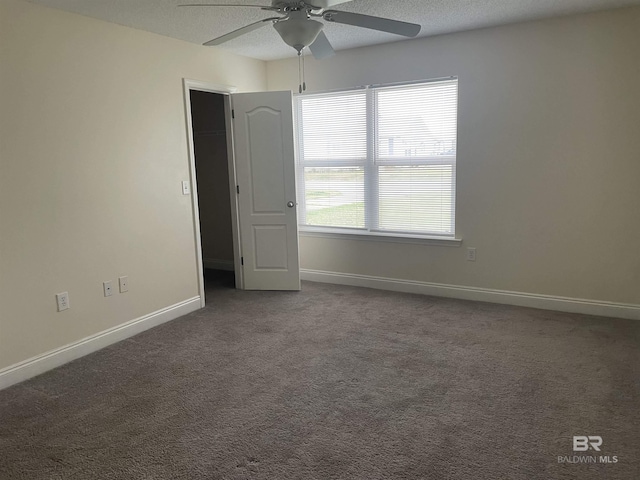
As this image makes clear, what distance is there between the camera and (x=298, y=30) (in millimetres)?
2506

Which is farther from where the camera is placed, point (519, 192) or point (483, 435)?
point (519, 192)

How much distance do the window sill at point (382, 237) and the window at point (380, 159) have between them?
63mm

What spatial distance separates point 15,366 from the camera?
3.05 metres

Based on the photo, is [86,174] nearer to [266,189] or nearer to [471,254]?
[266,189]

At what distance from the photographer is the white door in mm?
4695

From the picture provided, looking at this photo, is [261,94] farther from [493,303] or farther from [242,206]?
[493,303]

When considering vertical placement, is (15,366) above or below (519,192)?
below

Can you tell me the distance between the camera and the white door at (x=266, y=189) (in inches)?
185

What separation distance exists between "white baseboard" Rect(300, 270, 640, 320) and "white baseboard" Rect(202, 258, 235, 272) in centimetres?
111

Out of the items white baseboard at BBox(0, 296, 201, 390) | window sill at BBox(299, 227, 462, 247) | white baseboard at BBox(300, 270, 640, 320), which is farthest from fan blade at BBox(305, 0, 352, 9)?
white baseboard at BBox(300, 270, 640, 320)

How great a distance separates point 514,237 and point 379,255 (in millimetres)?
1356

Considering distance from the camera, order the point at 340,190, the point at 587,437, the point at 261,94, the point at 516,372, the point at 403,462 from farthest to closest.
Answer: the point at 340,190 → the point at 261,94 → the point at 516,372 → the point at 587,437 → the point at 403,462

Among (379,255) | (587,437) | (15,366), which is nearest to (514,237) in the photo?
(379,255)

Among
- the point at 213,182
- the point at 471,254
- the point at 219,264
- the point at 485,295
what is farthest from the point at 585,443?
the point at 213,182
